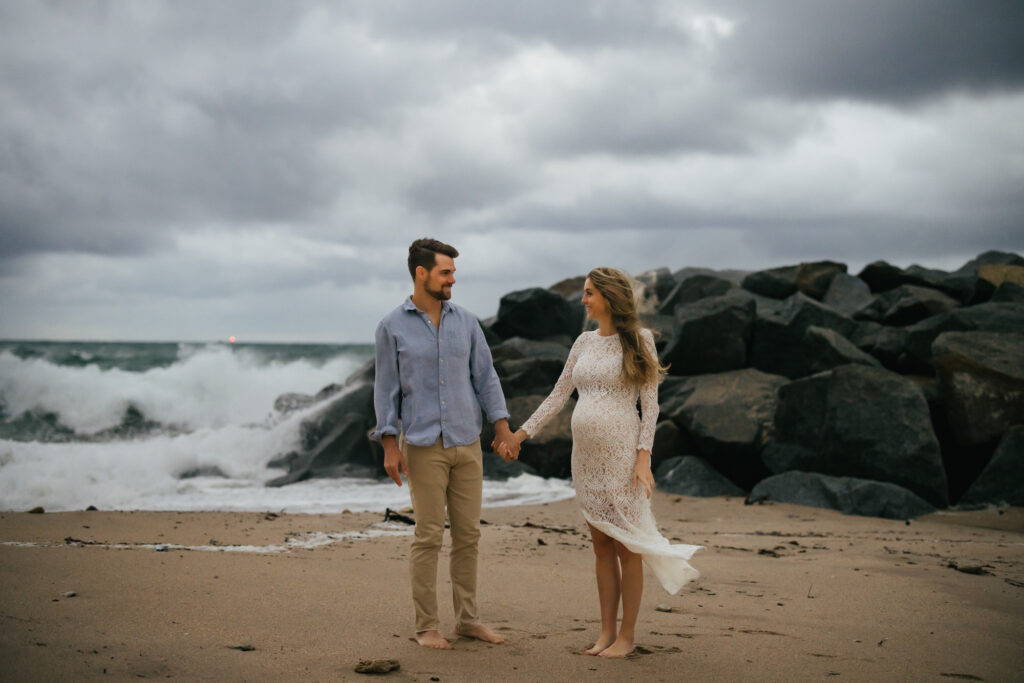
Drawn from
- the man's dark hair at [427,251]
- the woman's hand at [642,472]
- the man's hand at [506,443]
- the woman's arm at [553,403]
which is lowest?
the woman's hand at [642,472]

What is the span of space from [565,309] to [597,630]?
1245 centimetres

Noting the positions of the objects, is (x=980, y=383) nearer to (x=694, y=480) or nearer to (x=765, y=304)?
(x=694, y=480)

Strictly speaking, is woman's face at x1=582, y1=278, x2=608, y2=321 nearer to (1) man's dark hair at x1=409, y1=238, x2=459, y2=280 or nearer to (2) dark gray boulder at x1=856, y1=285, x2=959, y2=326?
(1) man's dark hair at x1=409, y1=238, x2=459, y2=280

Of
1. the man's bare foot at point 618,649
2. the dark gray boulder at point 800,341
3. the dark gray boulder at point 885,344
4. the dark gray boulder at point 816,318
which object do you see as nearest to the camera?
the man's bare foot at point 618,649

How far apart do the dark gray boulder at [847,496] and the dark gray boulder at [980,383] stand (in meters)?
1.62

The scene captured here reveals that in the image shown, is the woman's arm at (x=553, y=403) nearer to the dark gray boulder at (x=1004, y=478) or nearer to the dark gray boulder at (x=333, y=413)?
the dark gray boulder at (x=1004, y=478)

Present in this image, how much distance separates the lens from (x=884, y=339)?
12344 mm

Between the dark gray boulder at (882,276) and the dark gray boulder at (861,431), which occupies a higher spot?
the dark gray boulder at (882,276)

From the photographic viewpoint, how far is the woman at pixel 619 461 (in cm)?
395

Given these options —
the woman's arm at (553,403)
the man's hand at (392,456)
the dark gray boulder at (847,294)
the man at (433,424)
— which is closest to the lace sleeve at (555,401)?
the woman's arm at (553,403)

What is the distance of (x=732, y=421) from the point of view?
10.4 meters

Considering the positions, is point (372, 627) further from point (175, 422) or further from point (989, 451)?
point (175, 422)

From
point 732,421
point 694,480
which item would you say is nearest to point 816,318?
point 732,421

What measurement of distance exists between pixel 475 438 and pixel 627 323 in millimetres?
970
